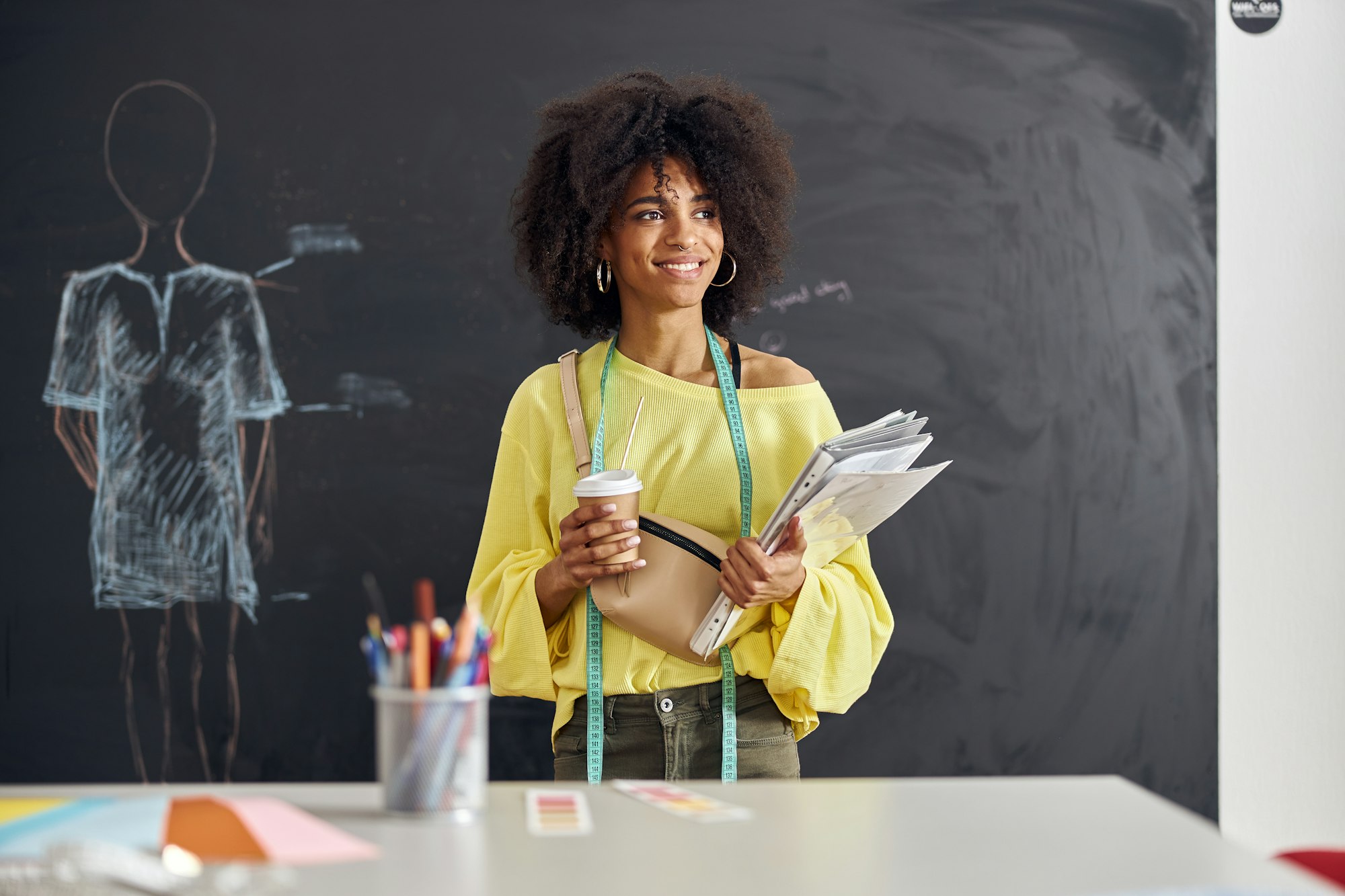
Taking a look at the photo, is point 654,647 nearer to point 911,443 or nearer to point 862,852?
point 911,443

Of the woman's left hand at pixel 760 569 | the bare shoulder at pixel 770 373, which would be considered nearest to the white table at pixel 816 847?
the woman's left hand at pixel 760 569

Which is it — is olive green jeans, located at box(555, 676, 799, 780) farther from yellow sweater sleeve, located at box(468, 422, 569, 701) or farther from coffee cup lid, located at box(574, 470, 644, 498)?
coffee cup lid, located at box(574, 470, 644, 498)

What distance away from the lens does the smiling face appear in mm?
1725

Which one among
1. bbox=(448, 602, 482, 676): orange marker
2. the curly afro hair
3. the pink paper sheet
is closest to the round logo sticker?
the curly afro hair

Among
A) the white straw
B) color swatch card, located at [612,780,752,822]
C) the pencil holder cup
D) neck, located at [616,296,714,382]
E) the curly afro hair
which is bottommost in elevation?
Answer: color swatch card, located at [612,780,752,822]

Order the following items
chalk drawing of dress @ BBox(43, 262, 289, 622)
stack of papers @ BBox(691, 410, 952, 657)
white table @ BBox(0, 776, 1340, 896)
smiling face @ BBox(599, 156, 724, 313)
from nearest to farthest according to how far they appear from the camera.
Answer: white table @ BBox(0, 776, 1340, 896) → stack of papers @ BBox(691, 410, 952, 657) → smiling face @ BBox(599, 156, 724, 313) → chalk drawing of dress @ BBox(43, 262, 289, 622)

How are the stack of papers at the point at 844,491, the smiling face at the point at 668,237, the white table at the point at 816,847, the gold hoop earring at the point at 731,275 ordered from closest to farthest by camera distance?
the white table at the point at 816,847, the stack of papers at the point at 844,491, the smiling face at the point at 668,237, the gold hoop earring at the point at 731,275

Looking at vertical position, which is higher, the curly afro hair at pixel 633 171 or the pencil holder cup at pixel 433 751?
the curly afro hair at pixel 633 171

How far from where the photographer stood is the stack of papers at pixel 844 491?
54.2 inches

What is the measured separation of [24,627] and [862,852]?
228cm

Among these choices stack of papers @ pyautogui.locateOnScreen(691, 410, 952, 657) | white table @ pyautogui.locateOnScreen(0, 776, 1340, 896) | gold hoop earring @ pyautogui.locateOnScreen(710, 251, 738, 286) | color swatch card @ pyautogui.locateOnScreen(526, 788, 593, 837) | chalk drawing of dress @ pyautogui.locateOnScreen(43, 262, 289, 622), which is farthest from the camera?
chalk drawing of dress @ pyautogui.locateOnScreen(43, 262, 289, 622)

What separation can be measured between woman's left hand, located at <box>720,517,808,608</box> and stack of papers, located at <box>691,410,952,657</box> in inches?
0.5

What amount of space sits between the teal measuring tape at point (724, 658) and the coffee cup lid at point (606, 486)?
0.20 meters

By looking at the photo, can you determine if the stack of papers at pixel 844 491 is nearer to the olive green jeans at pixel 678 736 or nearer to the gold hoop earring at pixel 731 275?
the olive green jeans at pixel 678 736
